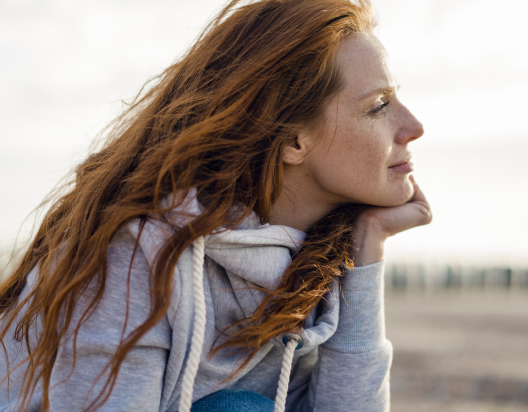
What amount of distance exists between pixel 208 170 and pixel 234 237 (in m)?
0.29

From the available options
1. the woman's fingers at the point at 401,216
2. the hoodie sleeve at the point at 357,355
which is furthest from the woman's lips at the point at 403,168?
the hoodie sleeve at the point at 357,355

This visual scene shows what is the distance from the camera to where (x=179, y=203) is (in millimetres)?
1495

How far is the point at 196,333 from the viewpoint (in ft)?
4.49

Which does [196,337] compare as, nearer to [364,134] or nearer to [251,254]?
[251,254]

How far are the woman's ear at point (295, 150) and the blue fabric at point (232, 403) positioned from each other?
1035 millimetres

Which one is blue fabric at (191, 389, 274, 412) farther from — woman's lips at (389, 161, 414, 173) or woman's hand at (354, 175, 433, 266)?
woman's lips at (389, 161, 414, 173)

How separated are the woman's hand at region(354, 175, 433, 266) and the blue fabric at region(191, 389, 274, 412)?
30.4 inches

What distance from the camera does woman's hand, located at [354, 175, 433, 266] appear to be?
2.04 metres

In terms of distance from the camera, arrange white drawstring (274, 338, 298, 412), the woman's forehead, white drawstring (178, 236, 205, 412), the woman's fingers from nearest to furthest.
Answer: white drawstring (178, 236, 205, 412) < white drawstring (274, 338, 298, 412) < the woman's forehead < the woman's fingers

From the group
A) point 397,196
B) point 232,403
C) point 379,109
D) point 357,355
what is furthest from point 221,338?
point 379,109

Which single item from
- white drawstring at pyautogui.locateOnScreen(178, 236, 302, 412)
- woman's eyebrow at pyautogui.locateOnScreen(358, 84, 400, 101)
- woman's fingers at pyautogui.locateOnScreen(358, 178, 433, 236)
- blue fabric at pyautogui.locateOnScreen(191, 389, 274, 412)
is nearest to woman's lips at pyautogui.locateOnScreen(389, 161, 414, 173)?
woman's fingers at pyautogui.locateOnScreen(358, 178, 433, 236)

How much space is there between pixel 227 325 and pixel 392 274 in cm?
3122

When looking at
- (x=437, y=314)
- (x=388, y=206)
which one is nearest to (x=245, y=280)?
(x=388, y=206)

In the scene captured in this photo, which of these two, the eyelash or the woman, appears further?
the eyelash
